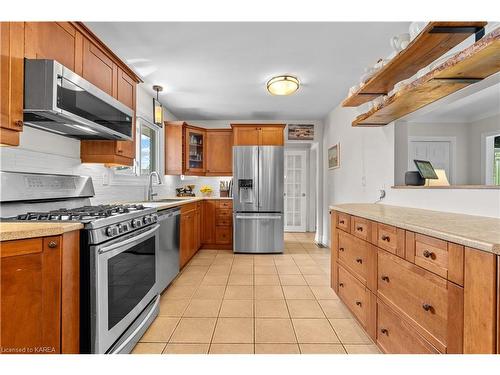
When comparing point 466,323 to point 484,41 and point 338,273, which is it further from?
point 338,273

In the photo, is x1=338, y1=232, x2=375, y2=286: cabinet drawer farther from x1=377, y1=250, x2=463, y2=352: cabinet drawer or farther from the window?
the window

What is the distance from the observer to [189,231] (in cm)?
374

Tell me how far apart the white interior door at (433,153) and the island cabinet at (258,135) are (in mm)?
2311

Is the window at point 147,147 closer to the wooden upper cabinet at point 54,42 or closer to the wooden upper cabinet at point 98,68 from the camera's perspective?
the wooden upper cabinet at point 98,68

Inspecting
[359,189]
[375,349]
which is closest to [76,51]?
[375,349]

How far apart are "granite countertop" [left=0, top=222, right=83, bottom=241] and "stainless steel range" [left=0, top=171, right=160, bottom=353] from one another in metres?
0.14

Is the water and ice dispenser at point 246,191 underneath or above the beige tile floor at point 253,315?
above

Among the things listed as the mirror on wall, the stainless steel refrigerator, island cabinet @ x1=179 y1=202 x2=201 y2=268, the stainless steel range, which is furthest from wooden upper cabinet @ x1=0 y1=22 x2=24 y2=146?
the stainless steel refrigerator

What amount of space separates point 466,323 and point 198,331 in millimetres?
1672

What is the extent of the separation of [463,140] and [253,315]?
2045 millimetres

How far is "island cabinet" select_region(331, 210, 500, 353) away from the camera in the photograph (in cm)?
92

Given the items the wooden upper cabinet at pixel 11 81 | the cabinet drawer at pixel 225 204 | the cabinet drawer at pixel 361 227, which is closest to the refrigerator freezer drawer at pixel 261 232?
the cabinet drawer at pixel 225 204

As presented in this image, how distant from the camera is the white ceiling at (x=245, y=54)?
2.19 meters

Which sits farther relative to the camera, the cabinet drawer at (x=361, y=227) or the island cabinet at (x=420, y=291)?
the cabinet drawer at (x=361, y=227)
